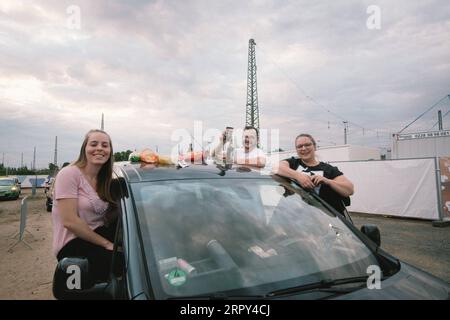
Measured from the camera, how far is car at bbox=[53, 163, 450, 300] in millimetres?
1348

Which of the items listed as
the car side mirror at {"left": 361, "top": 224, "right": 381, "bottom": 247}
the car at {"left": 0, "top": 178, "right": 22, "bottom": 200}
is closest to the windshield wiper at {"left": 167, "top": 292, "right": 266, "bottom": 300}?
the car side mirror at {"left": 361, "top": 224, "right": 381, "bottom": 247}

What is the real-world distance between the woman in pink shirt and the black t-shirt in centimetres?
200

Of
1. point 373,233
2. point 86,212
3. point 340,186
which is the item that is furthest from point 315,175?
point 86,212

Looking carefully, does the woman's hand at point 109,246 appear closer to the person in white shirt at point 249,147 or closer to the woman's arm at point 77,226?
the woman's arm at point 77,226

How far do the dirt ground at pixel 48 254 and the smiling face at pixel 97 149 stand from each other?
9.67ft

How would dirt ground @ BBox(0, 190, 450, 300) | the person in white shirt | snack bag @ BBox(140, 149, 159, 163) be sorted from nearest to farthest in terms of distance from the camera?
snack bag @ BBox(140, 149, 159, 163) < the person in white shirt < dirt ground @ BBox(0, 190, 450, 300)

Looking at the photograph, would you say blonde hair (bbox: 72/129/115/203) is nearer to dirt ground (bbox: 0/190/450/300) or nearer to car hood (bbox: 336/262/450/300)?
car hood (bbox: 336/262/450/300)

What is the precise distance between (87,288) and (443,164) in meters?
11.1

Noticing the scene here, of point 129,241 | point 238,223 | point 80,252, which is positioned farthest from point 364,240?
point 80,252

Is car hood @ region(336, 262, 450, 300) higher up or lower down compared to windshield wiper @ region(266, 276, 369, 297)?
lower down

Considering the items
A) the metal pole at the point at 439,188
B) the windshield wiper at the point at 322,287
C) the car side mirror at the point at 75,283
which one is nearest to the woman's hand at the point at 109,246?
the car side mirror at the point at 75,283

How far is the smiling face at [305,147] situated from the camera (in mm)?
3357

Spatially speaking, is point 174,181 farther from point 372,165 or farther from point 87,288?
point 372,165

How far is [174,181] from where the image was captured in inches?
77.9
